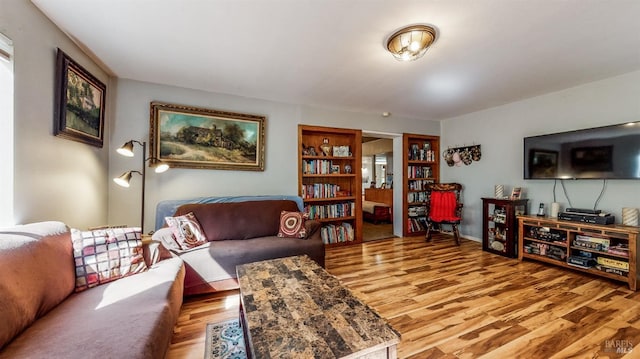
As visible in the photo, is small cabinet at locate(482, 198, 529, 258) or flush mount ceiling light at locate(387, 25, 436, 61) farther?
small cabinet at locate(482, 198, 529, 258)

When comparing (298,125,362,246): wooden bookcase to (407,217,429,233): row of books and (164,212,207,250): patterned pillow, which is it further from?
(164,212,207,250): patterned pillow

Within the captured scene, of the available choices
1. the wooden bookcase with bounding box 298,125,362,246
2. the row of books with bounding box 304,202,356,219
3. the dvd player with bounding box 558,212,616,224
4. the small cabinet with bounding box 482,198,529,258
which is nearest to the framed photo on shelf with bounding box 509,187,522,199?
the small cabinet with bounding box 482,198,529,258

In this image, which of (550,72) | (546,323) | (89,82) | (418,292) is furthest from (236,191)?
(550,72)

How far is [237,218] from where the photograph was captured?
9.24 ft

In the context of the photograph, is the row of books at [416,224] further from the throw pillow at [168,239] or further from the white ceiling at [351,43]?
the throw pillow at [168,239]

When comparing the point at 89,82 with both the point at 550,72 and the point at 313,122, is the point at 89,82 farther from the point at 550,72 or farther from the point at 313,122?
the point at 550,72

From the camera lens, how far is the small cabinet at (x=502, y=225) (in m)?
3.38

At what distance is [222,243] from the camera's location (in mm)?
2486

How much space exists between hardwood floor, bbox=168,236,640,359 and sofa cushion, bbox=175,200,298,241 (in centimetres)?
66

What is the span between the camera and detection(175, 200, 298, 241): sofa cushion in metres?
2.68

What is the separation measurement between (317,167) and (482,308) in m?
2.71

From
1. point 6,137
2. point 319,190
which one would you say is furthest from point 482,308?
point 6,137

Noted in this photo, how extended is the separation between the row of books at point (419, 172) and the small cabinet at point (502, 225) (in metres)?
1.23

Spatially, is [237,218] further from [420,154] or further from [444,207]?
[420,154]
